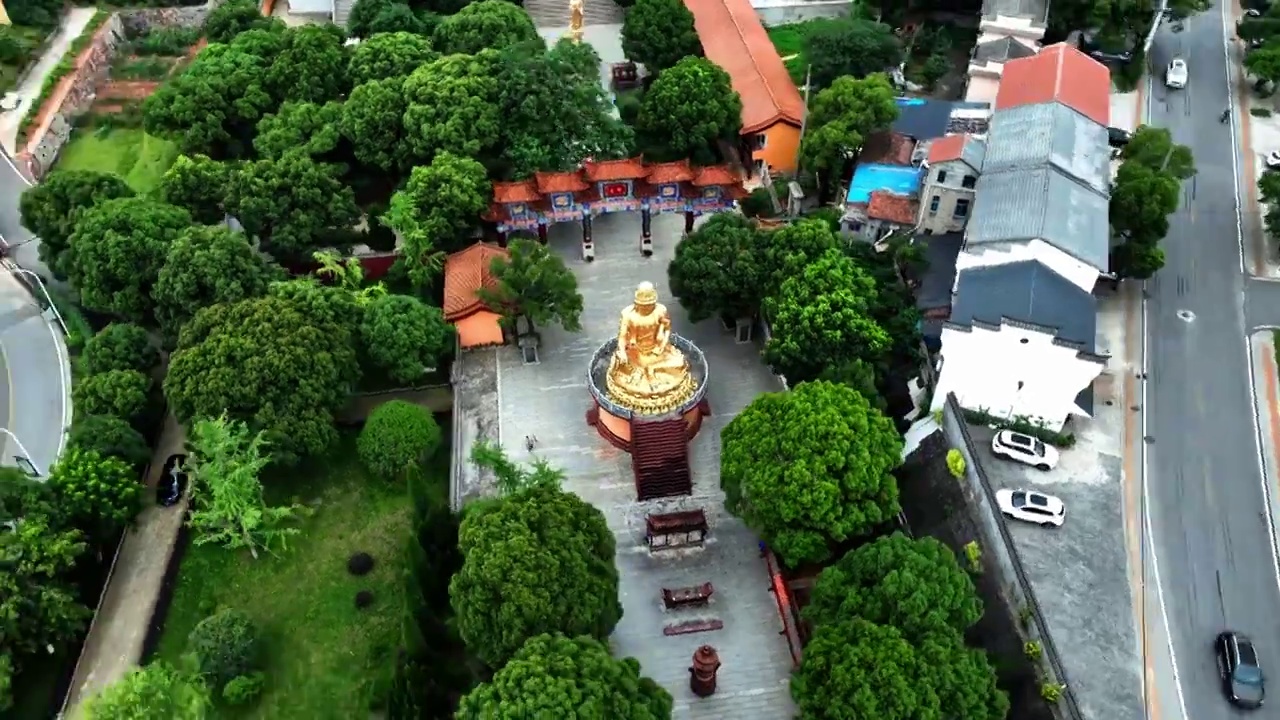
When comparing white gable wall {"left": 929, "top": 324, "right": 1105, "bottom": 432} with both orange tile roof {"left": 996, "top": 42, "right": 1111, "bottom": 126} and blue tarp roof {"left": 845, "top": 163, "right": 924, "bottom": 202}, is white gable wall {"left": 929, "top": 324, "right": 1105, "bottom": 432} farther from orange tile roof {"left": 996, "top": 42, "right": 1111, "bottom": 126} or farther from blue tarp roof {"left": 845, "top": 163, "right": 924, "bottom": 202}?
orange tile roof {"left": 996, "top": 42, "right": 1111, "bottom": 126}

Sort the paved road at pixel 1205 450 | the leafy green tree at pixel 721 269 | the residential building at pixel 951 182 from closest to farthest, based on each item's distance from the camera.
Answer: the paved road at pixel 1205 450 → the leafy green tree at pixel 721 269 → the residential building at pixel 951 182

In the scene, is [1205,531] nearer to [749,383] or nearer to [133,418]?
[749,383]

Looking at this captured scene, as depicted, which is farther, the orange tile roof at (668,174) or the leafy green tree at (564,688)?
the orange tile roof at (668,174)

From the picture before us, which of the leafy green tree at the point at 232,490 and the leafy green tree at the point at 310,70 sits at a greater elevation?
the leafy green tree at the point at 310,70

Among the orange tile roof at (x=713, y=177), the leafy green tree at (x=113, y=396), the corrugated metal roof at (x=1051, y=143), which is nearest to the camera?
the leafy green tree at (x=113, y=396)

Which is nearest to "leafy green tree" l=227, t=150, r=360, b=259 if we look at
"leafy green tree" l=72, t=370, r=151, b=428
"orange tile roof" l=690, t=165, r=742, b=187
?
"leafy green tree" l=72, t=370, r=151, b=428

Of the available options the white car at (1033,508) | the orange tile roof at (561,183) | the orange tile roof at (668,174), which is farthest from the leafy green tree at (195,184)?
the white car at (1033,508)

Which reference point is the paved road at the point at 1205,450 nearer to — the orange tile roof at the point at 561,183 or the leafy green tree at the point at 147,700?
the orange tile roof at the point at 561,183
